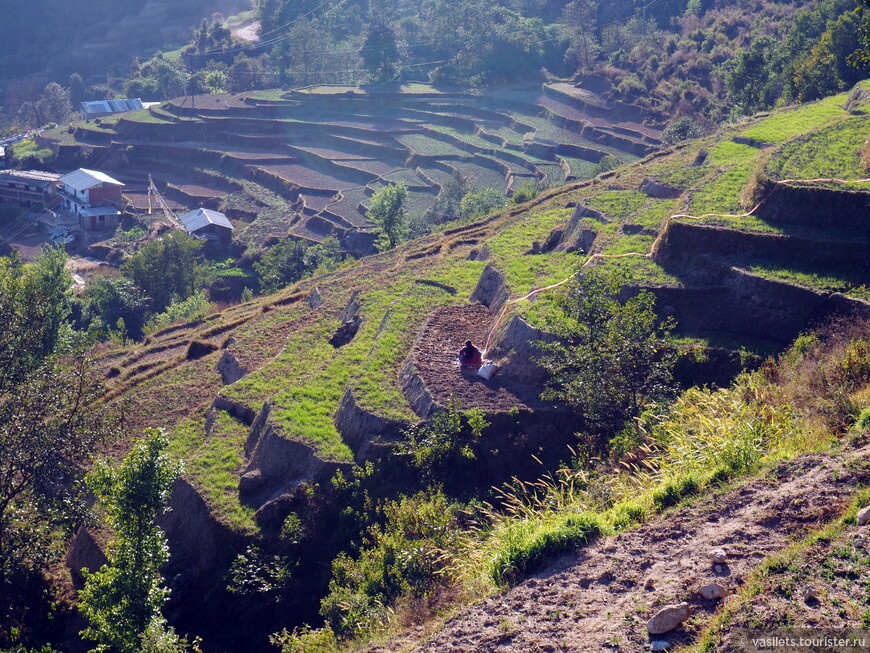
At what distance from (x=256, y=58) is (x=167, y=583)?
8129 cm

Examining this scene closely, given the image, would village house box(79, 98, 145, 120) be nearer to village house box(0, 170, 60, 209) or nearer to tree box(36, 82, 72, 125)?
tree box(36, 82, 72, 125)

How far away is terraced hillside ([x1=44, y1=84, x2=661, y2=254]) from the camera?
158ft

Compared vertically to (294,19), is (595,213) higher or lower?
lower

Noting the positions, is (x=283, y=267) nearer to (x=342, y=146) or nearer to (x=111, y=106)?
(x=342, y=146)

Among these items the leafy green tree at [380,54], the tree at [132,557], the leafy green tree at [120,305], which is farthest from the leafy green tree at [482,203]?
the leafy green tree at [380,54]

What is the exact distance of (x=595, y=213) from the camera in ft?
69.2

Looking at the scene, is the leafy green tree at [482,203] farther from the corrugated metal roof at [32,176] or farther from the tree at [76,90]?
the tree at [76,90]

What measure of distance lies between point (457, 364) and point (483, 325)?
2224mm

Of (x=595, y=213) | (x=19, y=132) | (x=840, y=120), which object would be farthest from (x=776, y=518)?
(x=19, y=132)

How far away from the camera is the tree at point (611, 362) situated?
1243 cm

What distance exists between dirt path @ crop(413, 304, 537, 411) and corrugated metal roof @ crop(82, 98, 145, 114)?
6774 centimetres

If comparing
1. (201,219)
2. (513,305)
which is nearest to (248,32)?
(201,219)

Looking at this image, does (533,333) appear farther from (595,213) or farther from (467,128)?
→ (467,128)

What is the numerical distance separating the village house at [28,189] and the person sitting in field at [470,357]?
167ft
